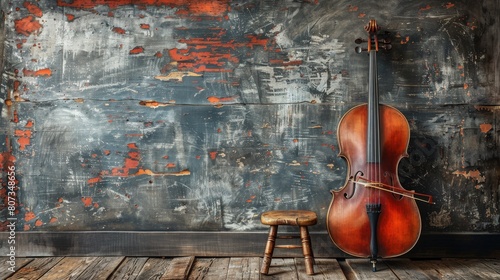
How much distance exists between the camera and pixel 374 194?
108 inches

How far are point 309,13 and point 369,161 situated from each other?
1.14 meters

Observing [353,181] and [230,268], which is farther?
[230,268]

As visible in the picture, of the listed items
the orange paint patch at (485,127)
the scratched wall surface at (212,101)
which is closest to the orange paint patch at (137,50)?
the scratched wall surface at (212,101)

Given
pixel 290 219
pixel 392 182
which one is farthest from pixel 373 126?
pixel 290 219

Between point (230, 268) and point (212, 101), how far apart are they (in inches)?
44.1

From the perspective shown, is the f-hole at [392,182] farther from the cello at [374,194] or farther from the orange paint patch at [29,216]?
the orange paint patch at [29,216]

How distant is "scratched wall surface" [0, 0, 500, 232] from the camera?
3209 mm

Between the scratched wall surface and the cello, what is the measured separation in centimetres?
38

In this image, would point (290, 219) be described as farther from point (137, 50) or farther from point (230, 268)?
point (137, 50)

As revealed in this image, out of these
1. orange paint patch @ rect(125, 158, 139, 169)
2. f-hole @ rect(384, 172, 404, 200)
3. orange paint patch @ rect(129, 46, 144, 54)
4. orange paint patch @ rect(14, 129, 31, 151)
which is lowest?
f-hole @ rect(384, 172, 404, 200)

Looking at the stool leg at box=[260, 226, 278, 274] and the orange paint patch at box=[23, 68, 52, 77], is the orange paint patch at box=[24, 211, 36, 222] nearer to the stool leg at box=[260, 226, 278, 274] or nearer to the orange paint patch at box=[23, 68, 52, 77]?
the orange paint patch at box=[23, 68, 52, 77]

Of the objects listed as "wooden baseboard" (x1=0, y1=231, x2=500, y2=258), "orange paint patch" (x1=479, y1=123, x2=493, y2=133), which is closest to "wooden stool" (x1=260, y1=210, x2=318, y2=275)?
Result: "wooden baseboard" (x1=0, y1=231, x2=500, y2=258)

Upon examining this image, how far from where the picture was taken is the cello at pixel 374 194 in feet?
9.04

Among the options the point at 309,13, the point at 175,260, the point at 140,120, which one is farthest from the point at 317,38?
the point at 175,260
